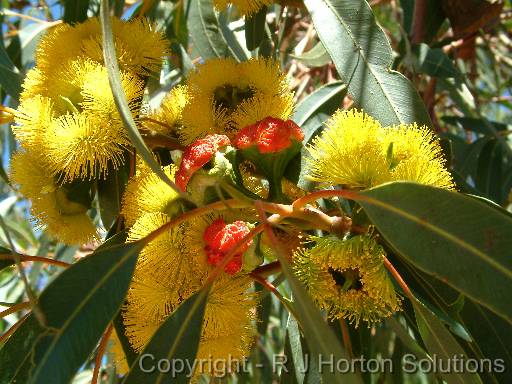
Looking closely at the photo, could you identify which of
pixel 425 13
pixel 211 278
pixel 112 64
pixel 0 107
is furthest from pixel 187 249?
pixel 425 13

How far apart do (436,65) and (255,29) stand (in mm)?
471

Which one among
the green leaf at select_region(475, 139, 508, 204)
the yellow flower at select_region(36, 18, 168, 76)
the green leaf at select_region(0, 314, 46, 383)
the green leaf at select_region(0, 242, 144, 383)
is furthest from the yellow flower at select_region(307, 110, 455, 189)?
the green leaf at select_region(475, 139, 508, 204)

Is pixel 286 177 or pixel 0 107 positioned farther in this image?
pixel 0 107

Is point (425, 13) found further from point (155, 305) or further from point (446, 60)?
point (155, 305)

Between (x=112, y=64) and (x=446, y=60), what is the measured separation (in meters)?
1.07

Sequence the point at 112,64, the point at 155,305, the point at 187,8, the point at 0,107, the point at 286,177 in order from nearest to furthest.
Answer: the point at 112,64 < the point at 155,305 < the point at 286,177 < the point at 0,107 < the point at 187,8

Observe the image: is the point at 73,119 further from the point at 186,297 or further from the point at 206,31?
the point at 206,31

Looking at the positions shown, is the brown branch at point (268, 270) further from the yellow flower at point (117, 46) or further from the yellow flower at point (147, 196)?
the yellow flower at point (117, 46)

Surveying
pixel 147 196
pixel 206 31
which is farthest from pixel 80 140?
pixel 206 31

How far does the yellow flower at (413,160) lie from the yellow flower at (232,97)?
287 mm

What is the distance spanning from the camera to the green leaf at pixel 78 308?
3.12 ft

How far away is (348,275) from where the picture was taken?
1.03 m

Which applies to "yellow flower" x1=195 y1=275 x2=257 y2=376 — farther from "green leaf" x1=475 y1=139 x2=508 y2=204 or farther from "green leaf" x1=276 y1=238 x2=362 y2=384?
"green leaf" x1=475 y1=139 x2=508 y2=204

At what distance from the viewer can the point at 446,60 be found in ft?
5.82
